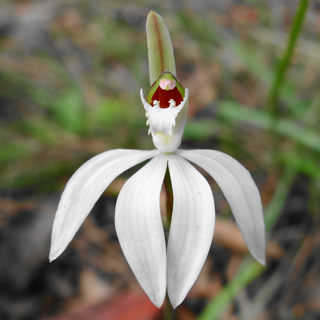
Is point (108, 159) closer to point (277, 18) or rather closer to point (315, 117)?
point (315, 117)

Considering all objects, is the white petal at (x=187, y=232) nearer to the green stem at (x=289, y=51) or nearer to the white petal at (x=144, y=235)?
the white petal at (x=144, y=235)

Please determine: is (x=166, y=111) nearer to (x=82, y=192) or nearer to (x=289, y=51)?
(x=82, y=192)

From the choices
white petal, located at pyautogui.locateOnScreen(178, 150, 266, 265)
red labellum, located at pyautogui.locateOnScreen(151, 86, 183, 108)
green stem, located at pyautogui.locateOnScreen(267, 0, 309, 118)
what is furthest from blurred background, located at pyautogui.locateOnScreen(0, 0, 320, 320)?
red labellum, located at pyautogui.locateOnScreen(151, 86, 183, 108)

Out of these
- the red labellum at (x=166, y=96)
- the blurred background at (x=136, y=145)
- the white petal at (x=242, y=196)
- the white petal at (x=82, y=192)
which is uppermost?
the red labellum at (x=166, y=96)

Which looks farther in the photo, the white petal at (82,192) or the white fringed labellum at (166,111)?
the white fringed labellum at (166,111)

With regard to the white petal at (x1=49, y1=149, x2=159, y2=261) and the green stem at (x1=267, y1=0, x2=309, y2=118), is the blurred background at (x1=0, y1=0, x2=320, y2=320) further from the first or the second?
the white petal at (x1=49, y1=149, x2=159, y2=261)

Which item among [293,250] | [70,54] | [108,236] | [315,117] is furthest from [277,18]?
[108,236]

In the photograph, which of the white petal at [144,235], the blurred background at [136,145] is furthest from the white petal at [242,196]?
the blurred background at [136,145]
